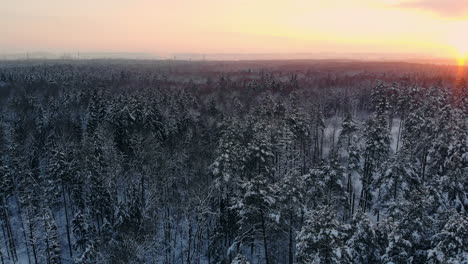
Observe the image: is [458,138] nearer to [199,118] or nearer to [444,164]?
[444,164]

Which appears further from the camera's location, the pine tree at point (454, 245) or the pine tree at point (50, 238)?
the pine tree at point (50, 238)

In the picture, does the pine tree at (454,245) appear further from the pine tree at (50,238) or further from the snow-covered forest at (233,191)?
the pine tree at (50,238)

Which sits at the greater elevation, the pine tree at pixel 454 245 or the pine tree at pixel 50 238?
the pine tree at pixel 454 245

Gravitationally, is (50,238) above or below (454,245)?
below

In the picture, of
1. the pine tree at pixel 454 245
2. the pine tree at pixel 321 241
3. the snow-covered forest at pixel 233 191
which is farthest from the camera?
the snow-covered forest at pixel 233 191

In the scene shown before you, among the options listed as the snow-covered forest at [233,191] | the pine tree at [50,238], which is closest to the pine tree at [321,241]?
the snow-covered forest at [233,191]

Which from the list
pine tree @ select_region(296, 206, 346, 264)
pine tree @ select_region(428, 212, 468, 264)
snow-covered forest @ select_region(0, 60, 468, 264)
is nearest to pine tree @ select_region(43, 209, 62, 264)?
snow-covered forest @ select_region(0, 60, 468, 264)

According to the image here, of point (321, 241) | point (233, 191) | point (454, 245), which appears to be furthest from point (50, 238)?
point (454, 245)

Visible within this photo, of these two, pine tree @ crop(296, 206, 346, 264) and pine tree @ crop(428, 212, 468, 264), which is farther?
pine tree @ crop(296, 206, 346, 264)

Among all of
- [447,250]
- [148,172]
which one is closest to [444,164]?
[447,250]

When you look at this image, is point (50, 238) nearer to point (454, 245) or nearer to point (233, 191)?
point (233, 191)

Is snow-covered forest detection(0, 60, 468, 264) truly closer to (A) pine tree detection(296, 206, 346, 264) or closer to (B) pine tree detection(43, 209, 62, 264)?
(A) pine tree detection(296, 206, 346, 264)
